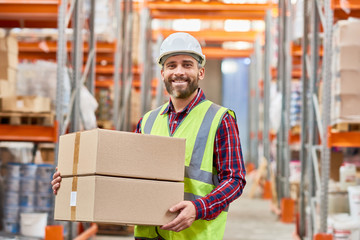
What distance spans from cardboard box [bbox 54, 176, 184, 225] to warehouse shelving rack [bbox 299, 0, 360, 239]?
339 cm

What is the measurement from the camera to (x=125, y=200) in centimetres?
268

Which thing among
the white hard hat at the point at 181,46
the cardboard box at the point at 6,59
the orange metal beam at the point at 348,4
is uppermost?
the orange metal beam at the point at 348,4

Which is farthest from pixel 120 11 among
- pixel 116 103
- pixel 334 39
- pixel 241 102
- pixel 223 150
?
pixel 241 102

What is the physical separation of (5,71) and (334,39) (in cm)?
347

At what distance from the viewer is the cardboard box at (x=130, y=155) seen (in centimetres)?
267

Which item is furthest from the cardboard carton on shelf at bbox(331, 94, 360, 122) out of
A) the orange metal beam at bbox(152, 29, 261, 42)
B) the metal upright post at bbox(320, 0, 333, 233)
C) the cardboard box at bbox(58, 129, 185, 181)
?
the orange metal beam at bbox(152, 29, 261, 42)

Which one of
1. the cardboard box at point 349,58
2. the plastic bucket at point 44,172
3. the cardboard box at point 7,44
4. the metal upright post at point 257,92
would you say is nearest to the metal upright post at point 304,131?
the cardboard box at point 349,58

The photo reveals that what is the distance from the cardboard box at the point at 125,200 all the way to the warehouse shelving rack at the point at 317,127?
339 centimetres

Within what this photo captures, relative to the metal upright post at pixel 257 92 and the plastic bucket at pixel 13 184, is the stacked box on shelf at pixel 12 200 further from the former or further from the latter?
the metal upright post at pixel 257 92

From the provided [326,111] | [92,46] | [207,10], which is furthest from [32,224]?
[207,10]

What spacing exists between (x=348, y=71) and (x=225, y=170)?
3334 mm

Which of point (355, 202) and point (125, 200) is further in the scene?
point (355, 202)

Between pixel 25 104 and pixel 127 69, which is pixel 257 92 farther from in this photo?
pixel 25 104

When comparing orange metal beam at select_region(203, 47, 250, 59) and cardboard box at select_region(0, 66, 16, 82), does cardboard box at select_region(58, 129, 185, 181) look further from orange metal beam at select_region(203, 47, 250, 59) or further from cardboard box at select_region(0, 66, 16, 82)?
orange metal beam at select_region(203, 47, 250, 59)
